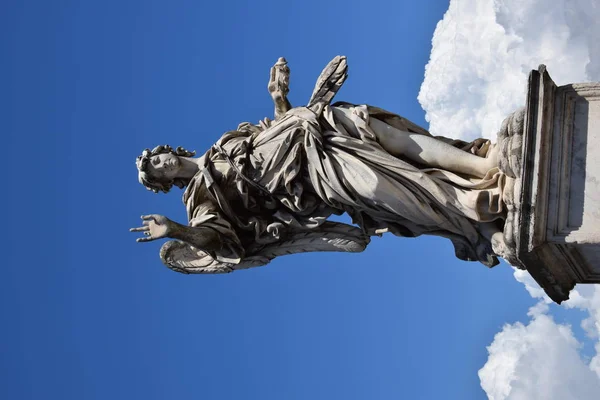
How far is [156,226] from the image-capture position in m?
10.4

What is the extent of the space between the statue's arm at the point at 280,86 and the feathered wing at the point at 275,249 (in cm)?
166

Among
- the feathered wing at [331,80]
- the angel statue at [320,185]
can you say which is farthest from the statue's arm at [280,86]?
the feathered wing at [331,80]

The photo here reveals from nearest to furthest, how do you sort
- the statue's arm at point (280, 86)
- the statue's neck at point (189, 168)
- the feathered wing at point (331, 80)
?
1. the feathered wing at point (331, 80)
2. the statue's arm at point (280, 86)
3. the statue's neck at point (189, 168)

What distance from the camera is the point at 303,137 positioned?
10.4 meters

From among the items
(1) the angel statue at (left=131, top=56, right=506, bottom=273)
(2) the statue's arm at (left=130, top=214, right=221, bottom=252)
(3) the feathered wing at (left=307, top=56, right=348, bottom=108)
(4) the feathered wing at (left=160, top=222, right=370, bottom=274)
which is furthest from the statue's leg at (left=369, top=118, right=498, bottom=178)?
(2) the statue's arm at (left=130, top=214, right=221, bottom=252)

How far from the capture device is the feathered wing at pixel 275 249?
10.9 m

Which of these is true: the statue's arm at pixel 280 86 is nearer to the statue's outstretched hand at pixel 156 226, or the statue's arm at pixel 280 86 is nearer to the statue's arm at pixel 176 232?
the statue's arm at pixel 176 232

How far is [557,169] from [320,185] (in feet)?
9.61

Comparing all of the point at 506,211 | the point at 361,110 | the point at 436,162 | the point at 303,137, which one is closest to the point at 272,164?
the point at 303,137

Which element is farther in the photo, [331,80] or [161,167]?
[161,167]

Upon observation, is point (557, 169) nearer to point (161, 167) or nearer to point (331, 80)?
point (331, 80)

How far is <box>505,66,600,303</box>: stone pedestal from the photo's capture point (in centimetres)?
851

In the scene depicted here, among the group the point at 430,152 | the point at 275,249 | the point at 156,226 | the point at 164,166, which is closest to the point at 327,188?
the point at 430,152

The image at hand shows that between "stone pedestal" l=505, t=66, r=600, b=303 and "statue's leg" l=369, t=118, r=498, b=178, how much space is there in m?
0.87
